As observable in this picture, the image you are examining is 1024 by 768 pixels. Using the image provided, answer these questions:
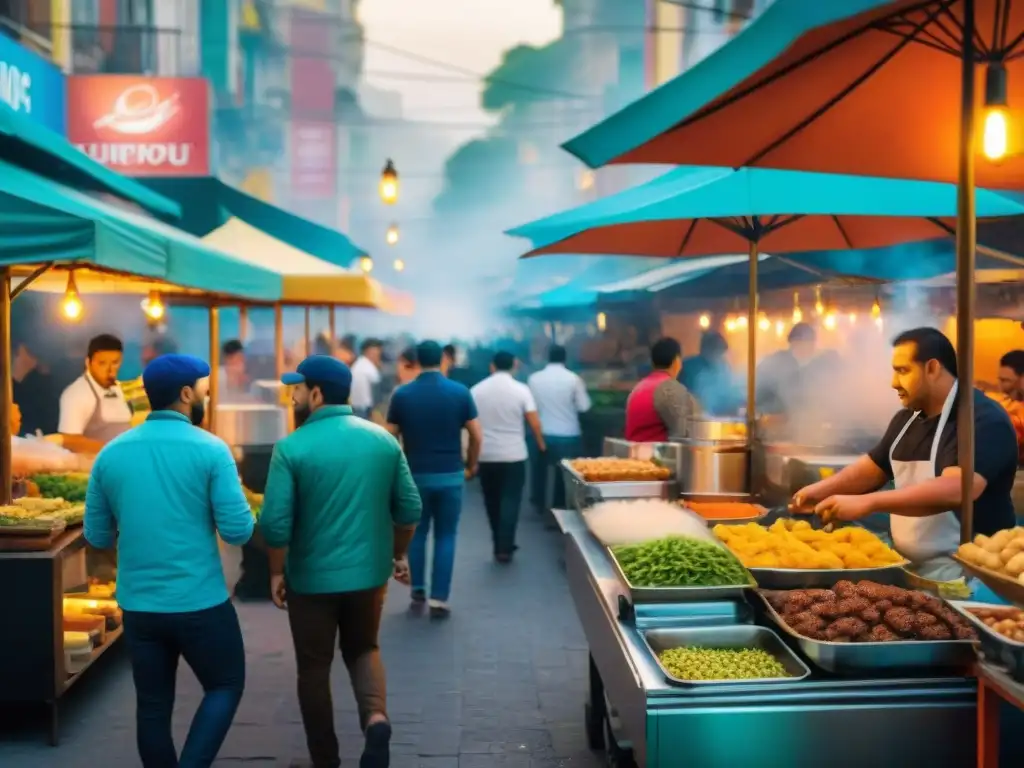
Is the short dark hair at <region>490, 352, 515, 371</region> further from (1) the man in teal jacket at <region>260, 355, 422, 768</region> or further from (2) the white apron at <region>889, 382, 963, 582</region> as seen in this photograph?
(2) the white apron at <region>889, 382, 963, 582</region>

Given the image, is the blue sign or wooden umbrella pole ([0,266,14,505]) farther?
the blue sign

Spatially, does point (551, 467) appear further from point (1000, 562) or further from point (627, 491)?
point (1000, 562)

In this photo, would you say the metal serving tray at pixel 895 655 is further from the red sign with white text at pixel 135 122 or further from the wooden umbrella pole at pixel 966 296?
the red sign with white text at pixel 135 122

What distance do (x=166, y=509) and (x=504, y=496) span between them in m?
6.45

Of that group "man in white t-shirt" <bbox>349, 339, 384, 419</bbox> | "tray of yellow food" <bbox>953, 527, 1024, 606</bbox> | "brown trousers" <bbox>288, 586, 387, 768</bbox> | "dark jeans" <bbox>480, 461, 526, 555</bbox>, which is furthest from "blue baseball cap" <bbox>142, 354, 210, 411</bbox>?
"man in white t-shirt" <bbox>349, 339, 384, 419</bbox>

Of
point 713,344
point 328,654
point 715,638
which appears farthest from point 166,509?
point 713,344

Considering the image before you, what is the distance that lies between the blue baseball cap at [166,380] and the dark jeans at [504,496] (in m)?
6.33

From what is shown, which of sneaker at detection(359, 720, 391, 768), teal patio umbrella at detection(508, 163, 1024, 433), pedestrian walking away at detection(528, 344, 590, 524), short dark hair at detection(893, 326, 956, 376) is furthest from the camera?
pedestrian walking away at detection(528, 344, 590, 524)

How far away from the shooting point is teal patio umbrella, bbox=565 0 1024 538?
3416 millimetres

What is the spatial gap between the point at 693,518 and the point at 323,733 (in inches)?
82.0

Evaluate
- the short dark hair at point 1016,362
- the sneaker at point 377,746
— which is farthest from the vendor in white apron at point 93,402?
the short dark hair at point 1016,362

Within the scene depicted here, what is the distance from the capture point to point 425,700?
629 cm

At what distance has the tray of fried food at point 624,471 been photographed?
725 centimetres

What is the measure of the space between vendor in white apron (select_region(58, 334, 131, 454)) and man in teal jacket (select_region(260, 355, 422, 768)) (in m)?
3.78
